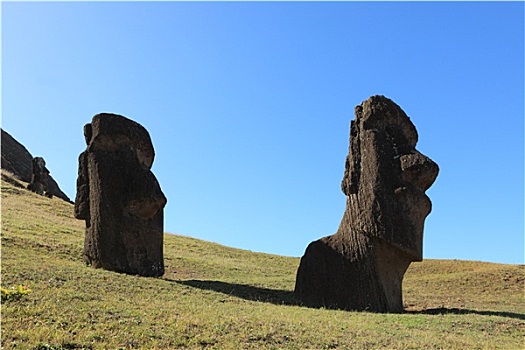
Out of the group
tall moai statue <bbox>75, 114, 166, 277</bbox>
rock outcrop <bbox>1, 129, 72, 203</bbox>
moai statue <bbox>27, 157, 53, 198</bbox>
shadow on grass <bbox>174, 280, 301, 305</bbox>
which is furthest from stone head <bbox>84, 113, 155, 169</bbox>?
rock outcrop <bbox>1, 129, 72, 203</bbox>

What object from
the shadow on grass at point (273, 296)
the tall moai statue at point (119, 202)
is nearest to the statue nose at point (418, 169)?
the shadow on grass at point (273, 296)

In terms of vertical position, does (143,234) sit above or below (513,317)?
above

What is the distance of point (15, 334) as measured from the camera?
793 centimetres

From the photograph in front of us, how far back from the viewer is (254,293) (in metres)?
16.3

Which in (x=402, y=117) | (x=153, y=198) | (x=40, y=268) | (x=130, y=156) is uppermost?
(x=402, y=117)

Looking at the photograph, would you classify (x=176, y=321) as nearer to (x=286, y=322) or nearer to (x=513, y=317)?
(x=286, y=322)

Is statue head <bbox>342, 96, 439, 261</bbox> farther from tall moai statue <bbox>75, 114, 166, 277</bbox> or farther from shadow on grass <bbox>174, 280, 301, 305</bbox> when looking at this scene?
tall moai statue <bbox>75, 114, 166, 277</bbox>

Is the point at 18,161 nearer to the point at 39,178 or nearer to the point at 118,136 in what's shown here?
the point at 39,178

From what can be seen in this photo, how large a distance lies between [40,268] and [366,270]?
322 inches

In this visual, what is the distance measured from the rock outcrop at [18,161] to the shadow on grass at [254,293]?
147 ft

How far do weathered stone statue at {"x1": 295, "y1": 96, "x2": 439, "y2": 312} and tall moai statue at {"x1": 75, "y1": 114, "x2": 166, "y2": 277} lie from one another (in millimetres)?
4661

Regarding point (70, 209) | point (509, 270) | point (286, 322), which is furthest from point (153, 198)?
point (70, 209)

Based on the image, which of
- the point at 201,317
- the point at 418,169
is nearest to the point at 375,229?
the point at 418,169

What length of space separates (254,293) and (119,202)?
4.80m
